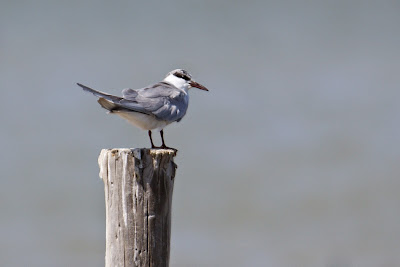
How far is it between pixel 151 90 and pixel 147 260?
106 inches

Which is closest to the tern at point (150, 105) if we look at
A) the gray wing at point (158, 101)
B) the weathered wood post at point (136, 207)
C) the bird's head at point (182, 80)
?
the gray wing at point (158, 101)

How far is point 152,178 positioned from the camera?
4438mm

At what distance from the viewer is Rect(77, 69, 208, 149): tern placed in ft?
19.0

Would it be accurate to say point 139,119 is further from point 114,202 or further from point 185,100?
point 114,202

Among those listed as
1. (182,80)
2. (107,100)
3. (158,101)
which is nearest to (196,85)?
(182,80)

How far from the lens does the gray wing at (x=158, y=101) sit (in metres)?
6.03

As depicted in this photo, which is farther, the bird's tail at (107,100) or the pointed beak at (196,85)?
the pointed beak at (196,85)

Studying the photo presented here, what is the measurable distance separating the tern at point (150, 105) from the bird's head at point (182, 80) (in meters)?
0.45

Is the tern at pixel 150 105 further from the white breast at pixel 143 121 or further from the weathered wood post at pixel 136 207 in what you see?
the weathered wood post at pixel 136 207

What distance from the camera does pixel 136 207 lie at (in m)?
4.37

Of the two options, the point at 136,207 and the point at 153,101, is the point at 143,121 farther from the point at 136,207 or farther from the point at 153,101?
the point at 136,207

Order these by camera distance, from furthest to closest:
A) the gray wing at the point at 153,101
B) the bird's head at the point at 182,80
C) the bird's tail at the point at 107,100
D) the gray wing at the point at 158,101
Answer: the bird's head at the point at 182,80 → the gray wing at the point at 158,101 → the gray wing at the point at 153,101 → the bird's tail at the point at 107,100

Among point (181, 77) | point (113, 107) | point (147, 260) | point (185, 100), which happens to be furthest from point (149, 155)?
point (181, 77)

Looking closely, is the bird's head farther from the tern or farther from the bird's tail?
the bird's tail
